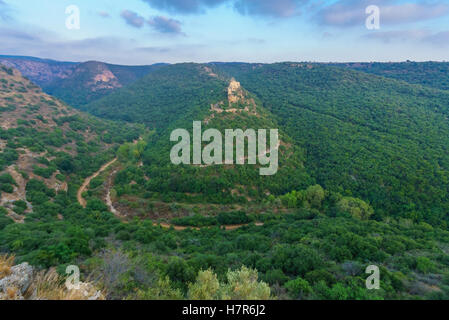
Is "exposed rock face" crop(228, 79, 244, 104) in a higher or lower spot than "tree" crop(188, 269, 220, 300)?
higher

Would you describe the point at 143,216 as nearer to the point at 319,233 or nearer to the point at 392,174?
the point at 319,233

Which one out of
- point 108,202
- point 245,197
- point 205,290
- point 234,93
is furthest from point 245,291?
point 234,93

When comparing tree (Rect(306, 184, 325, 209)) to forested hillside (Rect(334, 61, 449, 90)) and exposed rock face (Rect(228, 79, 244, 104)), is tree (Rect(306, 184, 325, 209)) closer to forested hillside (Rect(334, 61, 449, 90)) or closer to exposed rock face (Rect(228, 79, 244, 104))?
exposed rock face (Rect(228, 79, 244, 104))

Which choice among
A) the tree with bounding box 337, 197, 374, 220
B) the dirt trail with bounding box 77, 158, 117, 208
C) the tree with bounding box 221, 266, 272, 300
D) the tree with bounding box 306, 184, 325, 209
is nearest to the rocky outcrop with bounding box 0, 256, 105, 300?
the tree with bounding box 221, 266, 272, 300

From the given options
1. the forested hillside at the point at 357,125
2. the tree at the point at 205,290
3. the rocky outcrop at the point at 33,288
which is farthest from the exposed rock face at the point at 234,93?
the rocky outcrop at the point at 33,288

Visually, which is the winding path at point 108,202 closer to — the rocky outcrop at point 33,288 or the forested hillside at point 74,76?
the rocky outcrop at point 33,288

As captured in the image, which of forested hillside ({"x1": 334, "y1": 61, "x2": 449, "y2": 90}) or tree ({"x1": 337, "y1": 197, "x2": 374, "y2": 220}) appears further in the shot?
forested hillside ({"x1": 334, "y1": 61, "x2": 449, "y2": 90})

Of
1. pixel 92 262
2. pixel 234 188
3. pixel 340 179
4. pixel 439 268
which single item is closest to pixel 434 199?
pixel 340 179

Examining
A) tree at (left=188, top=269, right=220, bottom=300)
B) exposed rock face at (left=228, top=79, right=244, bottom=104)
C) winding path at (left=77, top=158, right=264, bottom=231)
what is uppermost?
exposed rock face at (left=228, top=79, right=244, bottom=104)
